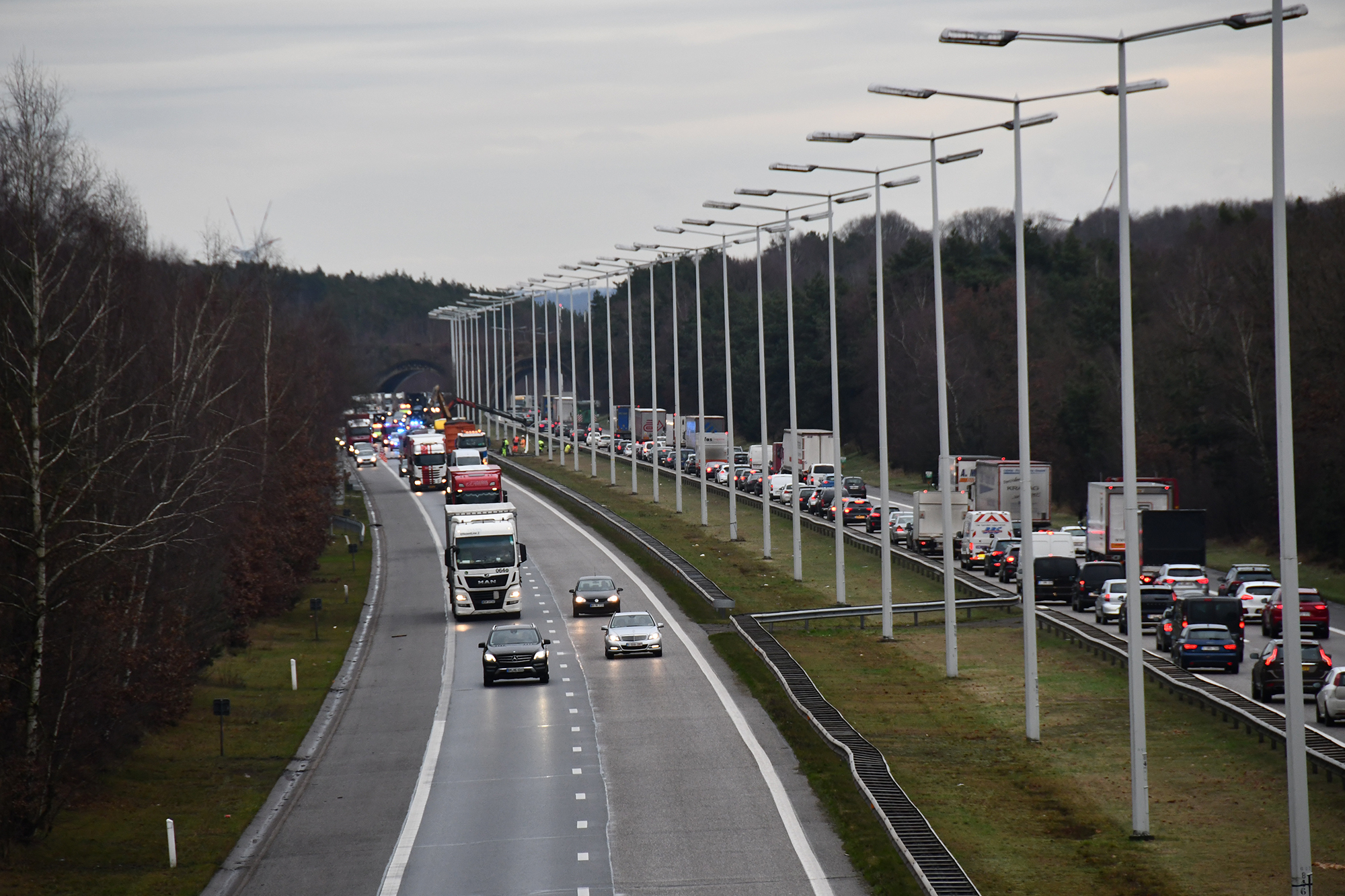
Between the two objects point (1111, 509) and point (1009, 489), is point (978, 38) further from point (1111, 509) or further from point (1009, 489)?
point (1009, 489)

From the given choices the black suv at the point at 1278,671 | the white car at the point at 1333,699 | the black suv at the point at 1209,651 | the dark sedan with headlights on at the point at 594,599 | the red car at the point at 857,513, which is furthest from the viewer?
the red car at the point at 857,513

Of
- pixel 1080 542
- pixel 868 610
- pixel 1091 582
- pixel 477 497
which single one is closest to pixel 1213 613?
pixel 868 610

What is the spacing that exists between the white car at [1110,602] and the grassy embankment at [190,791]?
80.6ft

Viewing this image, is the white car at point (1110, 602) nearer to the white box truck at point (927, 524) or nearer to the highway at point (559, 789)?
the highway at point (559, 789)

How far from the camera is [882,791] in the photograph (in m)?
28.6

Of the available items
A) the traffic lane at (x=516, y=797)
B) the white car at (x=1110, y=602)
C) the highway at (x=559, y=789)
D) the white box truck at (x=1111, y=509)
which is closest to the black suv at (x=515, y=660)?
the traffic lane at (x=516, y=797)

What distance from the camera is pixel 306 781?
109ft

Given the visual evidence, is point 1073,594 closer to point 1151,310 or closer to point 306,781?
→ point 306,781

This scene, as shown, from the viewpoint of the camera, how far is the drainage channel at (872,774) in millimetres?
23172

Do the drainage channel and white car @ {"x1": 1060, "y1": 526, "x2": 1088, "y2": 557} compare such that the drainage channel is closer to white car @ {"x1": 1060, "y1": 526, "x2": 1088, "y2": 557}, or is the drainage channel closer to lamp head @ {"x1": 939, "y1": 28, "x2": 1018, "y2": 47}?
lamp head @ {"x1": 939, "y1": 28, "x2": 1018, "y2": 47}

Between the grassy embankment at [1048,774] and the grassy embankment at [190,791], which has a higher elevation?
the grassy embankment at [1048,774]

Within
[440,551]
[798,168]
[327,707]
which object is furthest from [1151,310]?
[327,707]

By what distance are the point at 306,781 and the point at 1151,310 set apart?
86895 millimetres

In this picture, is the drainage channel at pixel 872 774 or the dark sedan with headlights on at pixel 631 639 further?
the dark sedan with headlights on at pixel 631 639
